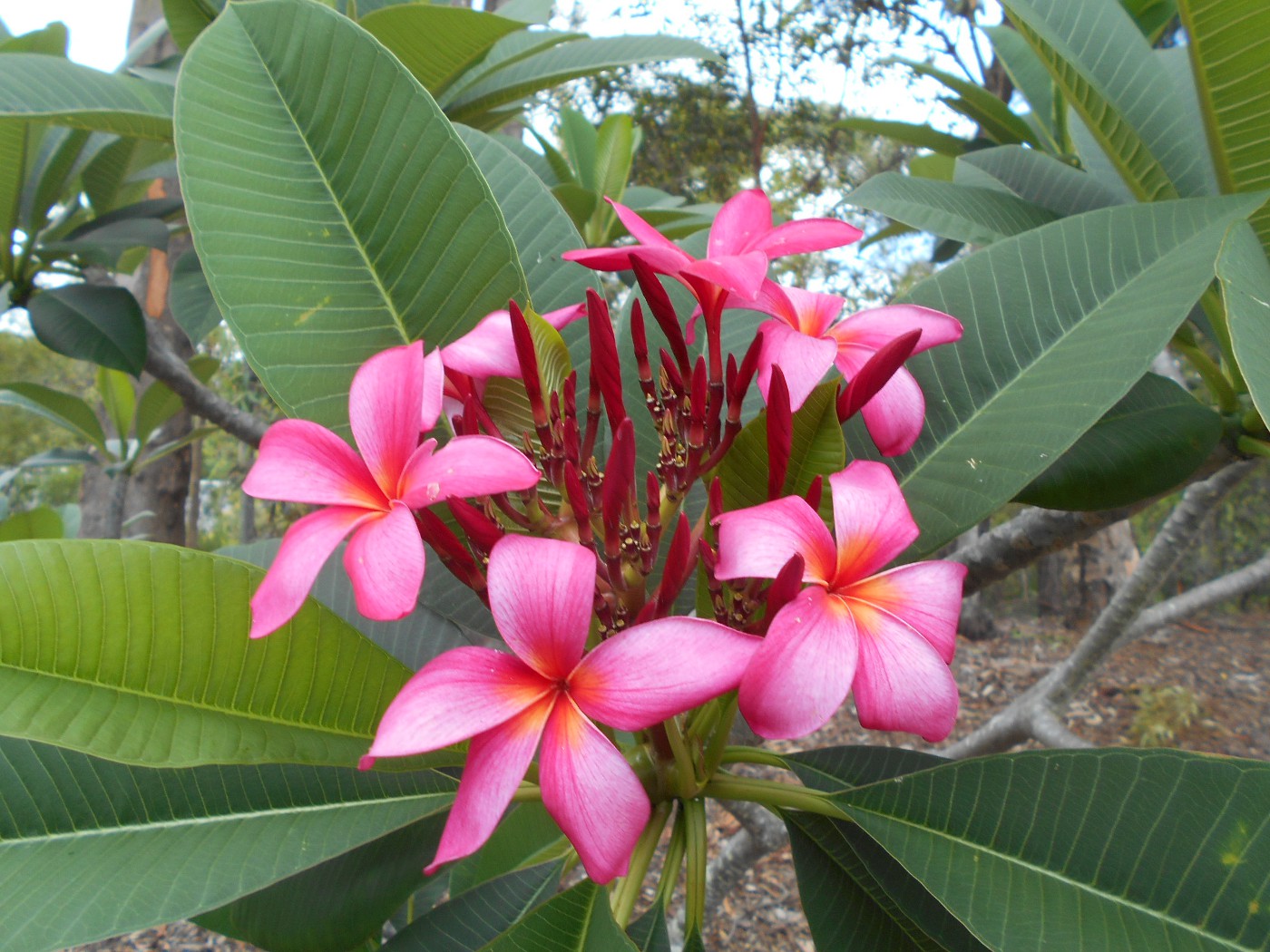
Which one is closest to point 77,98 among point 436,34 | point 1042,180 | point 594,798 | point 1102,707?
point 436,34

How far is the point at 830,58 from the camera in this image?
753cm

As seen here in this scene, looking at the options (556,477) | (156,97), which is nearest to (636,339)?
(556,477)

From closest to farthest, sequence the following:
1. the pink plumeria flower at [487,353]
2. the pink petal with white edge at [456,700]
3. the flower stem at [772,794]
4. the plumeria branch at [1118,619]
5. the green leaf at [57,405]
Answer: the pink petal with white edge at [456,700] → the pink plumeria flower at [487,353] → the flower stem at [772,794] → the plumeria branch at [1118,619] → the green leaf at [57,405]

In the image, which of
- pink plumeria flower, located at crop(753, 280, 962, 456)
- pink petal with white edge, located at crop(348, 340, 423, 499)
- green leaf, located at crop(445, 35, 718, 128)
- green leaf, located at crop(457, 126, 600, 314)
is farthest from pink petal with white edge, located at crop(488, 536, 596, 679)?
green leaf, located at crop(445, 35, 718, 128)

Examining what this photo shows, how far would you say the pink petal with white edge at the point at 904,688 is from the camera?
0.46 meters

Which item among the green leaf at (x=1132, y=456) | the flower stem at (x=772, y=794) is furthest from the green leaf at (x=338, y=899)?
the green leaf at (x=1132, y=456)

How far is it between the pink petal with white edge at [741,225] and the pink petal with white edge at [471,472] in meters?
0.29

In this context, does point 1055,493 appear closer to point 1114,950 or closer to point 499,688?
point 1114,950

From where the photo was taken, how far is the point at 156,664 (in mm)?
552

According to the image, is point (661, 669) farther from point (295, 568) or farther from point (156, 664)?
point (156, 664)

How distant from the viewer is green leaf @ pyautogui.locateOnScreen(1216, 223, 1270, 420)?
0.51 m

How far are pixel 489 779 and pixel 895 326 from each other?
1.48 ft

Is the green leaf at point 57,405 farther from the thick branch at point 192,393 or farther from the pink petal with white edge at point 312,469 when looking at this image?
the pink petal with white edge at point 312,469

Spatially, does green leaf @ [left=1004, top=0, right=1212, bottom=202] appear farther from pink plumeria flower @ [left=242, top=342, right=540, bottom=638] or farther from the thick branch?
the thick branch
